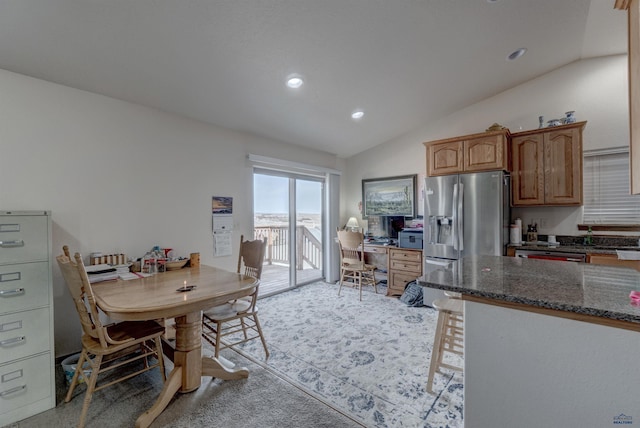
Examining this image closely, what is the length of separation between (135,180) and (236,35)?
1717 mm

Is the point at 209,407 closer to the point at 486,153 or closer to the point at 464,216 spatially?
the point at 464,216

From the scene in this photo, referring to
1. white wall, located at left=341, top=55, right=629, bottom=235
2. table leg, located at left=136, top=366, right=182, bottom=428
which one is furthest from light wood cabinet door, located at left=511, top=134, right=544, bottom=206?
table leg, located at left=136, top=366, right=182, bottom=428

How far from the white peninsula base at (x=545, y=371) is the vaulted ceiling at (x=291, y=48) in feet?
7.26

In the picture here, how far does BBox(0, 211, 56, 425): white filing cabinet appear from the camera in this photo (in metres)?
1.68

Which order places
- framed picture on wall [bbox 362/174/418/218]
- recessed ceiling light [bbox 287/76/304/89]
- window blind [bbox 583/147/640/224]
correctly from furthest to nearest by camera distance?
1. framed picture on wall [bbox 362/174/418/218]
2. window blind [bbox 583/147/640/224]
3. recessed ceiling light [bbox 287/76/304/89]

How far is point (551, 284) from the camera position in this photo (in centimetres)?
122

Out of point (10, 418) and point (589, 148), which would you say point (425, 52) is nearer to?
point (589, 148)

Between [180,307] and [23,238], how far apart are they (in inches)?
45.6

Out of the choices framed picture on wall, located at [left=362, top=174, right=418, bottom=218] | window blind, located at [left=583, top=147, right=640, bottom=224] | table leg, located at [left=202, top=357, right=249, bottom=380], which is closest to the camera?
table leg, located at [left=202, top=357, right=249, bottom=380]

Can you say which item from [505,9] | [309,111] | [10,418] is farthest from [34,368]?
[505,9]

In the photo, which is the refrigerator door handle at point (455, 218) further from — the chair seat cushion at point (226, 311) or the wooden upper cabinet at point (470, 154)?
the chair seat cushion at point (226, 311)

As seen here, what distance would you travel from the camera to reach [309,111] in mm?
3447

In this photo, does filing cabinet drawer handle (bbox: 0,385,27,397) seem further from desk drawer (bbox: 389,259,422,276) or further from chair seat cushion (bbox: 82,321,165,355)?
desk drawer (bbox: 389,259,422,276)

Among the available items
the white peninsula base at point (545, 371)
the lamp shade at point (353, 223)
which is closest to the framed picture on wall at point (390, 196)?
the lamp shade at point (353, 223)
